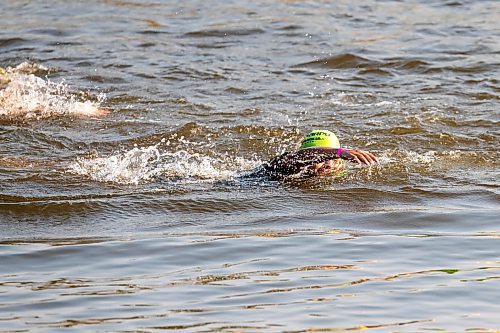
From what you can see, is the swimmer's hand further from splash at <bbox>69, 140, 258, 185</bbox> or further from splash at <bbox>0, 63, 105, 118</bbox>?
splash at <bbox>0, 63, 105, 118</bbox>

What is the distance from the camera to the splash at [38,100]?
13.2 metres

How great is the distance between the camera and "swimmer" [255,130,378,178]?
9.92 meters

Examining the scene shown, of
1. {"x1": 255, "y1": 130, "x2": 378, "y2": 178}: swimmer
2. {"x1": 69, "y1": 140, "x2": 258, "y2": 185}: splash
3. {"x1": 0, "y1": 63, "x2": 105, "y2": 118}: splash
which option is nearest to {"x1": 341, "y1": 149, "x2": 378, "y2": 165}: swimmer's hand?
{"x1": 255, "y1": 130, "x2": 378, "y2": 178}: swimmer

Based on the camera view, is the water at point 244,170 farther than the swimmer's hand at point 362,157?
No

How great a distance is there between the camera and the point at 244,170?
1098 centimetres

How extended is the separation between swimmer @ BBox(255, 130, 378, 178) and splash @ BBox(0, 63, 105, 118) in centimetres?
363

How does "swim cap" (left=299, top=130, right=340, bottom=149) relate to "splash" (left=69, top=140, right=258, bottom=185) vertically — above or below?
above

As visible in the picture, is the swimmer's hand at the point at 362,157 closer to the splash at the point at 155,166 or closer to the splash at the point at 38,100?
the splash at the point at 155,166

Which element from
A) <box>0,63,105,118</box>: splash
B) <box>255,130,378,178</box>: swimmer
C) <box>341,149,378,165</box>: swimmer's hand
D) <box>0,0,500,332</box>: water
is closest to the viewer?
<box>0,0,500,332</box>: water

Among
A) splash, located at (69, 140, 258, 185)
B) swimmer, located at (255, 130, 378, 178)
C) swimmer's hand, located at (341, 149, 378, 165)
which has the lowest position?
splash, located at (69, 140, 258, 185)

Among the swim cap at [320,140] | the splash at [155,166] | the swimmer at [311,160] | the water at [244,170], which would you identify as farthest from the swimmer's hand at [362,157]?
the splash at [155,166]

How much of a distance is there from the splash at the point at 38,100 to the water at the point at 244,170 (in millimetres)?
49

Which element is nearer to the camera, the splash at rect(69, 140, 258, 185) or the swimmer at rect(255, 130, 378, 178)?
the swimmer at rect(255, 130, 378, 178)

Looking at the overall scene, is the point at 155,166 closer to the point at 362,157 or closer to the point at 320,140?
the point at 320,140
